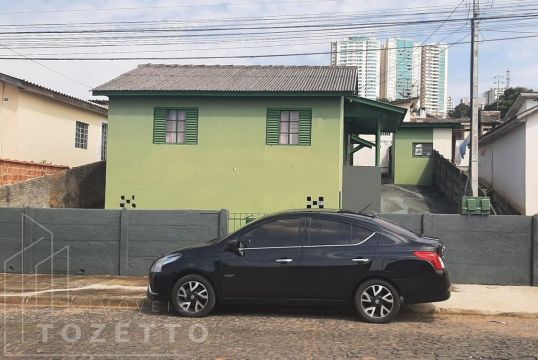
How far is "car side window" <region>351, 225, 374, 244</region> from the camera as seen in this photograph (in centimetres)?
763

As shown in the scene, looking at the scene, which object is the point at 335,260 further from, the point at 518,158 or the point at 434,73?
the point at 434,73

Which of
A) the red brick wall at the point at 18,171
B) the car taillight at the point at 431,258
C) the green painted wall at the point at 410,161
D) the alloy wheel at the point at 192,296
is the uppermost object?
the green painted wall at the point at 410,161

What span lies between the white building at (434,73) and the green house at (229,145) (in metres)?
6.30

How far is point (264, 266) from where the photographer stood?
7645 millimetres

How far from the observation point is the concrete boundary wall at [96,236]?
11039mm

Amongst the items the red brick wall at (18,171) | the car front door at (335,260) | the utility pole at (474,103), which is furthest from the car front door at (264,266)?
the red brick wall at (18,171)

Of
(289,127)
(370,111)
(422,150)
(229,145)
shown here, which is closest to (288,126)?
(289,127)

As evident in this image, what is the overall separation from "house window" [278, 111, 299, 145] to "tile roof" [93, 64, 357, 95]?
2.50 feet

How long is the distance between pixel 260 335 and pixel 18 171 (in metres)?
11.9

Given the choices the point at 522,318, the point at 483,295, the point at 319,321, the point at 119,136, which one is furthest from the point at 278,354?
the point at 119,136

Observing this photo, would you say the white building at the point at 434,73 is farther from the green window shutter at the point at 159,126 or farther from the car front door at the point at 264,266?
the car front door at the point at 264,266

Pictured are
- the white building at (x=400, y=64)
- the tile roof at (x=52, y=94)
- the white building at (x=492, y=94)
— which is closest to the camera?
the tile roof at (x=52, y=94)

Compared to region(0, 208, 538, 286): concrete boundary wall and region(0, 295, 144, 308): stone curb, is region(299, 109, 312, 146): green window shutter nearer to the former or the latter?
region(0, 208, 538, 286): concrete boundary wall

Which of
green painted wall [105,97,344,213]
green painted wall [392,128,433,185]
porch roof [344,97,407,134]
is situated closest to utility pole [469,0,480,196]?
porch roof [344,97,407,134]
